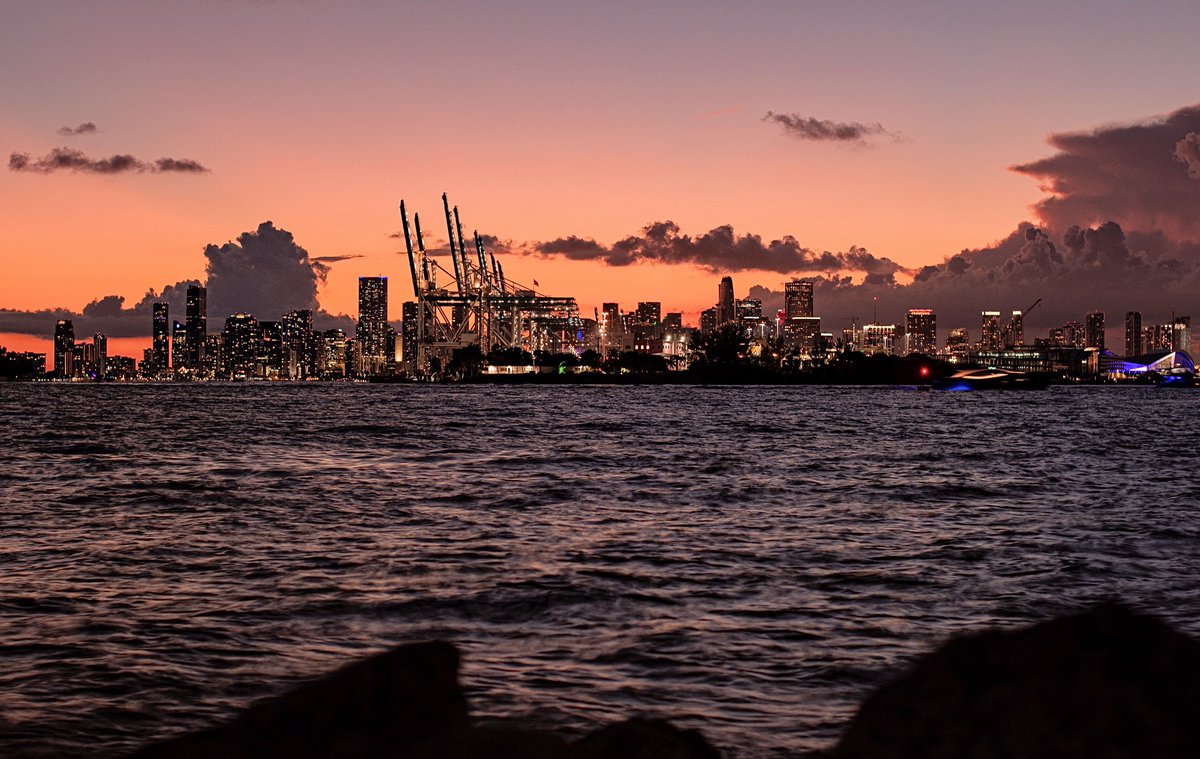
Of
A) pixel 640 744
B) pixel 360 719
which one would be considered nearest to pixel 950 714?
pixel 640 744

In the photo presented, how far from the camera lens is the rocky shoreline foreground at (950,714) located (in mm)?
3768

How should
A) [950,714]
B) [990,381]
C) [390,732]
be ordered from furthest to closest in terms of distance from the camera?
[990,381] < [390,732] < [950,714]

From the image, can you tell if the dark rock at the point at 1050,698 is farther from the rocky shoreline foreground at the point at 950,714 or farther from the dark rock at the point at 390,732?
the dark rock at the point at 390,732

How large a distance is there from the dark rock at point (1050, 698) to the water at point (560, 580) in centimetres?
241

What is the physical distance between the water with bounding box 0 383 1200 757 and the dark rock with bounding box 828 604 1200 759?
2.41 m

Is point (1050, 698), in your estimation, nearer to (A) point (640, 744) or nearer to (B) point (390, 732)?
(A) point (640, 744)

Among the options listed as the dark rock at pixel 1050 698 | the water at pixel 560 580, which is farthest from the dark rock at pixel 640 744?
the water at pixel 560 580

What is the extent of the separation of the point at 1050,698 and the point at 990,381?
610ft

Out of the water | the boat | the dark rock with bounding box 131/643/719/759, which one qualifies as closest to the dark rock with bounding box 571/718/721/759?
the dark rock with bounding box 131/643/719/759

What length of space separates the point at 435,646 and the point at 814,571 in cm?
872

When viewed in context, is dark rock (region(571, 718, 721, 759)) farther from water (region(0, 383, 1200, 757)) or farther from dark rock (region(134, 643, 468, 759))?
water (region(0, 383, 1200, 757))

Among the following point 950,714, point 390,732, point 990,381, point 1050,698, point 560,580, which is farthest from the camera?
point 990,381

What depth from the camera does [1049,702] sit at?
3863 millimetres

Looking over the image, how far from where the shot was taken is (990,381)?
178 meters
